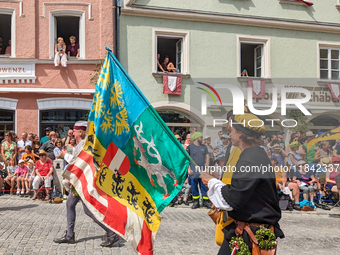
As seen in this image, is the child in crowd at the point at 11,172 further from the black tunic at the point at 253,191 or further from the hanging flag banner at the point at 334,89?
the hanging flag banner at the point at 334,89

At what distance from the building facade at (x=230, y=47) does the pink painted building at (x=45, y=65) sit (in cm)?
126

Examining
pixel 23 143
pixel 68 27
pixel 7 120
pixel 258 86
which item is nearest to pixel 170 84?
pixel 258 86

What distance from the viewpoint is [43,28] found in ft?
51.0

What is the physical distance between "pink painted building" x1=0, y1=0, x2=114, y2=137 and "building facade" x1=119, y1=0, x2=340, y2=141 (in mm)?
1262

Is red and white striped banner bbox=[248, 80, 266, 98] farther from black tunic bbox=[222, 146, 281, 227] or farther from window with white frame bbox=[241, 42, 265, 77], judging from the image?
black tunic bbox=[222, 146, 281, 227]

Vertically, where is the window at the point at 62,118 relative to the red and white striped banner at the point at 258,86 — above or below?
below

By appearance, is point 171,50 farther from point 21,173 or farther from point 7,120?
point 21,173

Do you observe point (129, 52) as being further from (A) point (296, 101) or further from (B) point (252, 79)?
(A) point (296, 101)

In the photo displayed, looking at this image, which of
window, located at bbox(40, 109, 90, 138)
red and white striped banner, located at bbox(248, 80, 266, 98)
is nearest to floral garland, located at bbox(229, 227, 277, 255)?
window, located at bbox(40, 109, 90, 138)

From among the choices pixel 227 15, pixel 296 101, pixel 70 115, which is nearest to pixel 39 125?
pixel 70 115

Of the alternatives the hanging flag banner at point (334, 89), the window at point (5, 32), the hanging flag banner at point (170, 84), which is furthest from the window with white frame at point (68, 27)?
the hanging flag banner at point (334, 89)

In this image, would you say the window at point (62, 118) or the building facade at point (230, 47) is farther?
the building facade at point (230, 47)

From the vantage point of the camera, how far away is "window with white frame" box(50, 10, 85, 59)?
15656 millimetres

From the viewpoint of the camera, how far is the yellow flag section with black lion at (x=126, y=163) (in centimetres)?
403
